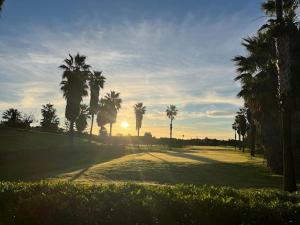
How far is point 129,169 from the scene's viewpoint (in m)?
39.8

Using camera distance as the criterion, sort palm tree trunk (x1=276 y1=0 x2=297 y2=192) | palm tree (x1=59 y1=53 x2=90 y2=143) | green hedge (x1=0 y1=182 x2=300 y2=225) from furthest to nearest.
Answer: palm tree (x1=59 y1=53 x2=90 y2=143) → palm tree trunk (x1=276 y1=0 x2=297 y2=192) → green hedge (x1=0 y1=182 x2=300 y2=225)

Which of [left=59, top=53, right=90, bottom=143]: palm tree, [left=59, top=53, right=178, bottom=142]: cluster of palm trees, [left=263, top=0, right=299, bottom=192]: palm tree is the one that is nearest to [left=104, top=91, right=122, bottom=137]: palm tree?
[left=59, top=53, right=178, bottom=142]: cluster of palm trees

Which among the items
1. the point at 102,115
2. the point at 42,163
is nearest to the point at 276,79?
the point at 42,163

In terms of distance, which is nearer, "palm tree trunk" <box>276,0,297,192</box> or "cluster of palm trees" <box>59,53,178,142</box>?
"palm tree trunk" <box>276,0,297,192</box>

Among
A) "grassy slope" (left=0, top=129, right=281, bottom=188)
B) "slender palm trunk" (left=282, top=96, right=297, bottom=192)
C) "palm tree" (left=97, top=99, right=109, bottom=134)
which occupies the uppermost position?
"palm tree" (left=97, top=99, right=109, bottom=134)

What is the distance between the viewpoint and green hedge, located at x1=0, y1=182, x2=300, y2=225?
388 inches

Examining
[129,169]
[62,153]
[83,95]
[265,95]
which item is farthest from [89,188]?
[83,95]

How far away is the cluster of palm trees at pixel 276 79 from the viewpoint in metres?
21.1

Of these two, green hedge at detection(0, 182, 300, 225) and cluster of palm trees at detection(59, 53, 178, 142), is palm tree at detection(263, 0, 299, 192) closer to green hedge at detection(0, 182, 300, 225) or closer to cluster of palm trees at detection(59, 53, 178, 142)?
green hedge at detection(0, 182, 300, 225)

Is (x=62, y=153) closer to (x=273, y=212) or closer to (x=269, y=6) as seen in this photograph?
(x=269, y=6)

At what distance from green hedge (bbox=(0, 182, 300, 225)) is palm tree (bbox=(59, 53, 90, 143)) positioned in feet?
173

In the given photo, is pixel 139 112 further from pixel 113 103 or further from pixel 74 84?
pixel 74 84

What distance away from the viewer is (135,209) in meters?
9.92

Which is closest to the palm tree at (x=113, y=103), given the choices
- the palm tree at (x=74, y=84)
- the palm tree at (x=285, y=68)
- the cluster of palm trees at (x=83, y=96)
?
the cluster of palm trees at (x=83, y=96)
